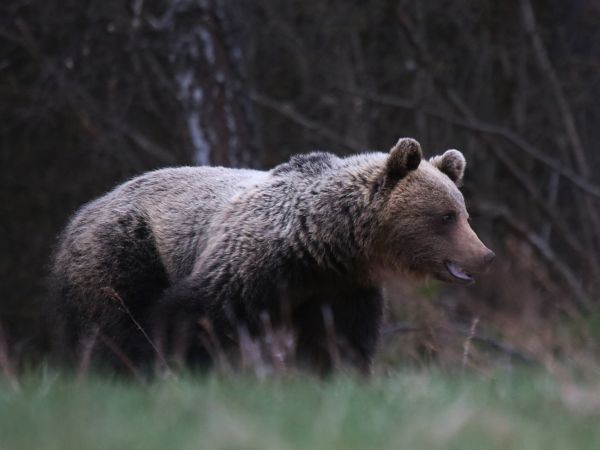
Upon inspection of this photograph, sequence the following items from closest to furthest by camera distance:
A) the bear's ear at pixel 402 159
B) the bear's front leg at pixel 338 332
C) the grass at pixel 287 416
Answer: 1. the grass at pixel 287 416
2. the bear's ear at pixel 402 159
3. the bear's front leg at pixel 338 332

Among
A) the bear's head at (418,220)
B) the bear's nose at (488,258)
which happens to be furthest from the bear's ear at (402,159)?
the bear's nose at (488,258)

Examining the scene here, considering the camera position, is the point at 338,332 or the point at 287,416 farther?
the point at 338,332

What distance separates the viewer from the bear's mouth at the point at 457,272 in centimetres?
676

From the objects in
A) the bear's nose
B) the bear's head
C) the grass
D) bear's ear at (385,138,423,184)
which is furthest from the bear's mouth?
the grass

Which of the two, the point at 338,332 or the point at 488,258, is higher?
the point at 488,258

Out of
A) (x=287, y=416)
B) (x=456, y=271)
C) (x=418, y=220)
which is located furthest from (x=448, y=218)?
(x=287, y=416)

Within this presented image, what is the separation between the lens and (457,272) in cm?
677

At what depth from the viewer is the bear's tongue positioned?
676cm

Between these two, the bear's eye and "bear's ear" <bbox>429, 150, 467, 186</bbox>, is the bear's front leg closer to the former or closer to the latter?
Result: the bear's eye

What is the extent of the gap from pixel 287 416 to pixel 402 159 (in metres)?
3.14

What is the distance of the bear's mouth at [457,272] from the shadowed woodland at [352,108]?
459cm

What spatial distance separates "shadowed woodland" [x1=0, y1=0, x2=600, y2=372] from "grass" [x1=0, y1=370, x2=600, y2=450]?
6885 millimetres

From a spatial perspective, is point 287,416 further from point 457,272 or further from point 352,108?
point 352,108

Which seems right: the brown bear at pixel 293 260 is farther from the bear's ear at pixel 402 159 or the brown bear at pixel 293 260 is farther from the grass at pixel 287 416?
the grass at pixel 287 416
